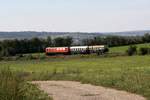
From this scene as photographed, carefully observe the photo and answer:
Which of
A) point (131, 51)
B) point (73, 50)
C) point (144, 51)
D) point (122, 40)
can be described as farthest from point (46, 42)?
point (144, 51)

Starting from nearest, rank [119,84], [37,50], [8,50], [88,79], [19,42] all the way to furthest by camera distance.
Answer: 1. [119,84]
2. [88,79]
3. [8,50]
4. [19,42]
5. [37,50]

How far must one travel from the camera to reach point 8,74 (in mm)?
→ 12297

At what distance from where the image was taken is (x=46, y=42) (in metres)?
144

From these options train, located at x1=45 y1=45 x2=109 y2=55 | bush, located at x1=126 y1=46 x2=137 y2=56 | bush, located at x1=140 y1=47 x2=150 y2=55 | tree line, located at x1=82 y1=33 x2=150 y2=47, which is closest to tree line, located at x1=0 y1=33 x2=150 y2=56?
tree line, located at x1=82 y1=33 x2=150 y2=47

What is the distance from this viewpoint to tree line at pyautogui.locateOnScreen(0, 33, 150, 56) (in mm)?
121750

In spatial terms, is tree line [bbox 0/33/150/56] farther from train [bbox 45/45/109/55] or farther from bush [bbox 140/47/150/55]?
bush [bbox 140/47/150/55]

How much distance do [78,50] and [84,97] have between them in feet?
336

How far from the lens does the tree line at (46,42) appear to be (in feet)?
399

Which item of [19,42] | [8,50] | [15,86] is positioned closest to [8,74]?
[15,86]

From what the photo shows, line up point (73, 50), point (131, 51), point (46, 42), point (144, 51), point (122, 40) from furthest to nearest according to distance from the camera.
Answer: point (46, 42)
point (122, 40)
point (73, 50)
point (144, 51)
point (131, 51)

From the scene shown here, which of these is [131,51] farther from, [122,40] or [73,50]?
[122,40]

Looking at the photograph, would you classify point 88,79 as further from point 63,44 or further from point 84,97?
point 63,44

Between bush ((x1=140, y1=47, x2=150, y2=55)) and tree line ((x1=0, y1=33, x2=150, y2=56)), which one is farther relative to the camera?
tree line ((x1=0, y1=33, x2=150, y2=56))

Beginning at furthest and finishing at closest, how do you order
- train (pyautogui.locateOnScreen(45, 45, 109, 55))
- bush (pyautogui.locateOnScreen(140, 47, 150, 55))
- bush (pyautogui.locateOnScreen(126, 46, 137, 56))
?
train (pyautogui.locateOnScreen(45, 45, 109, 55)) < bush (pyautogui.locateOnScreen(140, 47, 150, 55)) < bush (pyautogui.locateOnScreen(126, 46, 137, 56))
